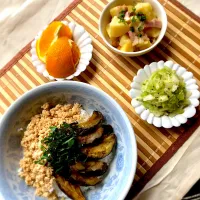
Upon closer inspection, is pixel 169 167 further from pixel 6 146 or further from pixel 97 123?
pixel 6 146

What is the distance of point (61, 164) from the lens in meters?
1.22

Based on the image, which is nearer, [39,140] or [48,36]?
[39,140]

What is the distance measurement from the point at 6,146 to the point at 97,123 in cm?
30

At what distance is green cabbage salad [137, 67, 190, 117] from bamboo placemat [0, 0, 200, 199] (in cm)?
6

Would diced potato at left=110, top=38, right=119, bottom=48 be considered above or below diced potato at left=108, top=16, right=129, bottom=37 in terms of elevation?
below

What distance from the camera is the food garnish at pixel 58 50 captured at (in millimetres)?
1347

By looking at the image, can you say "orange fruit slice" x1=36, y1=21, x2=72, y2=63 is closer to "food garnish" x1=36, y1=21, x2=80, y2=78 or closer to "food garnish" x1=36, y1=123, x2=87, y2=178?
"food garnish" x1=36, y1=21, x2=80, y2=78

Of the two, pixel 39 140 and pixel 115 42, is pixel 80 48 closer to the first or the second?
pixel 115 42

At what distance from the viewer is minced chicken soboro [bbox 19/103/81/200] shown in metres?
1.24

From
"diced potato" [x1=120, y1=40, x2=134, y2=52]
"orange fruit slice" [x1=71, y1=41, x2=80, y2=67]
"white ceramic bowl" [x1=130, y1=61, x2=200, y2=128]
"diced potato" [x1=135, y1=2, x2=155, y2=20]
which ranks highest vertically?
"orange fruit slice" [x1=71, y1=41, x2=80, y2=67]

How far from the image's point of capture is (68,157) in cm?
122

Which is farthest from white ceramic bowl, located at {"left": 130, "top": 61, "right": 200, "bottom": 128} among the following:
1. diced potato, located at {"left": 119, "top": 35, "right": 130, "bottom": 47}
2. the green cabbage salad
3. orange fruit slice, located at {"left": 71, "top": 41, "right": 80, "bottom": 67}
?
orange fruit slice, located at {"left": 71, "top": 41, "right": 80, "bottom": 67}

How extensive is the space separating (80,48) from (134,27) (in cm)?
21

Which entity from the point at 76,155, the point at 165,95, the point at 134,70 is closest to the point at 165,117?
the point at 165,95
